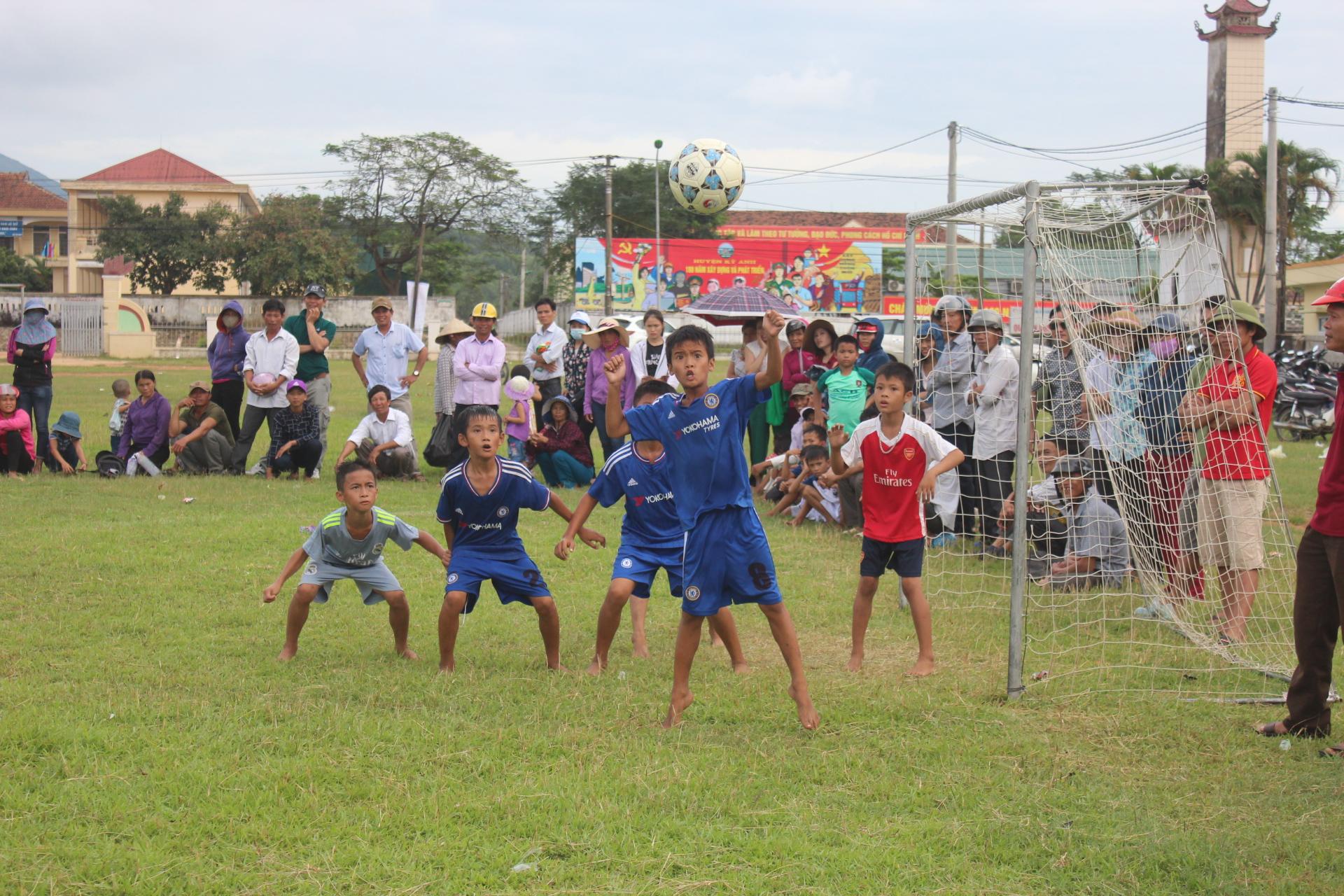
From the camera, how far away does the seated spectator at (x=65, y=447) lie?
42.8 ft

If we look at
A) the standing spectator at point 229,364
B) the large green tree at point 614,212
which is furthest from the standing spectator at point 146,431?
the large green tree at point 614,212

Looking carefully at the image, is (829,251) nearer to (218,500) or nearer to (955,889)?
(218,500)

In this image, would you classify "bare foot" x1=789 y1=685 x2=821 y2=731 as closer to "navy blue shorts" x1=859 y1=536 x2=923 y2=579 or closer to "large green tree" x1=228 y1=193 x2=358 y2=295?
"navy blue shorts" x1=859 y1=536 x2=923 y2=579

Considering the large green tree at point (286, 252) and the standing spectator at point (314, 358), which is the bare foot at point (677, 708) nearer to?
the standing spectator at point (314, 358)

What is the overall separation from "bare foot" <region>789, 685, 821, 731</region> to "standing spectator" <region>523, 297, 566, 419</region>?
8.36 metres

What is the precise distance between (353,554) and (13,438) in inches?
332

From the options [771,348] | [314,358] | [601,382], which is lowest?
[601,382]

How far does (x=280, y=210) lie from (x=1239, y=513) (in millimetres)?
44924

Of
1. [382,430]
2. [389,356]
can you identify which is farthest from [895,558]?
[389,356]

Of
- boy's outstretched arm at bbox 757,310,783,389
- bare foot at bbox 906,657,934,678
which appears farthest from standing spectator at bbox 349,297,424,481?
boy's outstretched arm at bbox 757,310,783,389

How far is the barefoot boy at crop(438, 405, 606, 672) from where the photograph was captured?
237 inches

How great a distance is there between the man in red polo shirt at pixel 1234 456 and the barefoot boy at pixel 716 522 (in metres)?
3.04

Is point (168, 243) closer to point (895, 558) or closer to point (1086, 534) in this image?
point (1086, 534)

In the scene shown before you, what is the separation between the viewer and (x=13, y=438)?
41.3 feet
